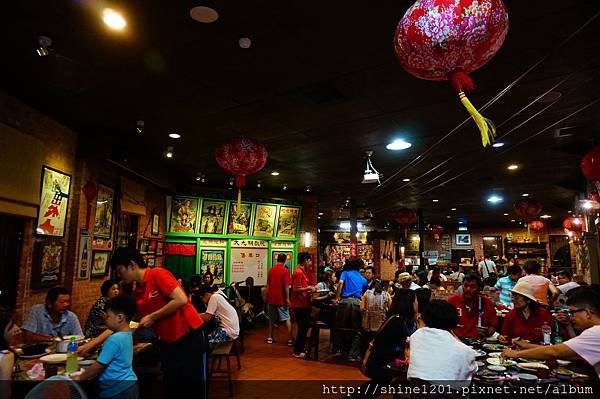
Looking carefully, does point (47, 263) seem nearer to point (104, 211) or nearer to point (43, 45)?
point (104, 211)

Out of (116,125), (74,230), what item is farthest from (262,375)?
(116,125)

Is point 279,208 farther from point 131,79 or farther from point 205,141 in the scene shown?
point 131,79

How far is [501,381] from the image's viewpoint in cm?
307

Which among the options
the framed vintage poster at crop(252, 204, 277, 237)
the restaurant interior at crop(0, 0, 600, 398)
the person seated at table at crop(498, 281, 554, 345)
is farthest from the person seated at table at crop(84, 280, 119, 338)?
the framed vintage poster at crop(252, 204, 277, 237)

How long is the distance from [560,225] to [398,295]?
23232 mm

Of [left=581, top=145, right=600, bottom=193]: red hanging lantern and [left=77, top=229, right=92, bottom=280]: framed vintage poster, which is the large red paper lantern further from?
[left=77, top=229, right=92, bottom=280]: framed vintage poster

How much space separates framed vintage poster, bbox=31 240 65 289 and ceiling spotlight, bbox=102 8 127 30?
12.5ft

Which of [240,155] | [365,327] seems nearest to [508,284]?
[365,327]

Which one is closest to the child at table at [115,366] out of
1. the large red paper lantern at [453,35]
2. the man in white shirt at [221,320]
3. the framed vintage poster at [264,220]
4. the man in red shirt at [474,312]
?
the man in white shirt at [221,320]


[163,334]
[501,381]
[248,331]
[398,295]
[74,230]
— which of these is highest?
[74,230]

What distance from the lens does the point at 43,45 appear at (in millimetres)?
3943

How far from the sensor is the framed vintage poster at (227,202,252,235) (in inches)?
464

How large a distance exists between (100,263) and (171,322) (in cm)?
494

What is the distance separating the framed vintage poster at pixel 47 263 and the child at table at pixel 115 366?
140 inches
